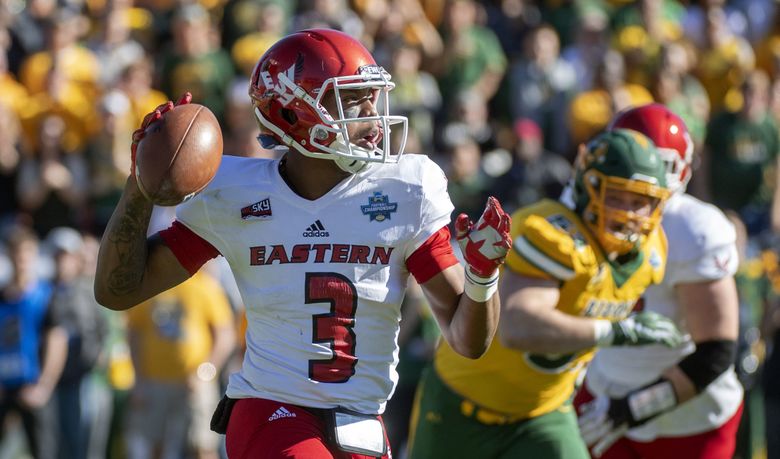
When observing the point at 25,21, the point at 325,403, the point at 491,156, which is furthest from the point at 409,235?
the point at 25,21

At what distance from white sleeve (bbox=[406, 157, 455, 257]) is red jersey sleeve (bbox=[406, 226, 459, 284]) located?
0.6 inches

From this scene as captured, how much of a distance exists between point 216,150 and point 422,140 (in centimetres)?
596

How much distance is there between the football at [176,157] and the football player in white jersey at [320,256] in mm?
66

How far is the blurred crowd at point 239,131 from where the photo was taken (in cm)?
852

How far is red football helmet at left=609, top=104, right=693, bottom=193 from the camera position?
5.42 meters

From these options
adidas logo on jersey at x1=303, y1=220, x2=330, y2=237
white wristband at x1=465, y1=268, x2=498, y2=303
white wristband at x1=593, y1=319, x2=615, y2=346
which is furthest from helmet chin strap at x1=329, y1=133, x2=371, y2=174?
white wristband at x1=593, y1=319, x2=615, y2=346

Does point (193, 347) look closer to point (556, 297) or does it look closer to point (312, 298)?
point (556, 297)

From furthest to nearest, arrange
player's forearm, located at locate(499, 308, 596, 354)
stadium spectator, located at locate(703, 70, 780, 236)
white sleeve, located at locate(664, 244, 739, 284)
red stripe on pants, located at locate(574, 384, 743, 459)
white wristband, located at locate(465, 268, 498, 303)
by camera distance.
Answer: stadium spectator, located at locate(703, 70, 780, 236)
red stripe on pants, located at locate(574, 384, 743, 459)
white sleeve, located at locate(664, 244, 739, 284)
player's forearm, located at locate(499, 308, 596, 354)
white wristband, located at locate(465, 268, 498, 303)

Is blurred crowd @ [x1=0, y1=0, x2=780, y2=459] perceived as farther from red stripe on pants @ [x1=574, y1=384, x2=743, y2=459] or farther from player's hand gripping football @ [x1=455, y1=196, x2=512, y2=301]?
player's hand gripping football @ [x1=455, y1=196, x2=512, y2=301]

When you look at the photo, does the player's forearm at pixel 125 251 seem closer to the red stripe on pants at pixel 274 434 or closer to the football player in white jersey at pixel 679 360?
the red stripe on pants at pixel 274 434

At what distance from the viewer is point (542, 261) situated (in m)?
4.87

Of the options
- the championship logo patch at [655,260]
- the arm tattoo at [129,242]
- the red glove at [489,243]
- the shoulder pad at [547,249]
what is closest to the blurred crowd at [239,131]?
the championship logo patch at [655,260]

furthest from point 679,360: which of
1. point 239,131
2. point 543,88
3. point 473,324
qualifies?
point 543,88

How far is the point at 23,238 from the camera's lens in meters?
8.48
